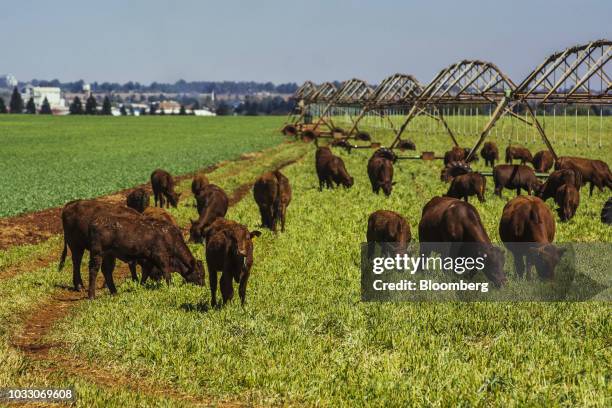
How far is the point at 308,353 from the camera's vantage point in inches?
433

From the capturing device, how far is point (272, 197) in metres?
23.3

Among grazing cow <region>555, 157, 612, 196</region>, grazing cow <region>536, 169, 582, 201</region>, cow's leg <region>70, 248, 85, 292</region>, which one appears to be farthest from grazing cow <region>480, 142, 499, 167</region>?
cow's leg <region>70, 248, 85, 292</region>

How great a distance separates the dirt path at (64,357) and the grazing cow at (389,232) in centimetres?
640

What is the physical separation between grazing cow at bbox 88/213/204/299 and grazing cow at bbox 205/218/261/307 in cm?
209

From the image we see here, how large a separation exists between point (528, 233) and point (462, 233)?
5.57ft

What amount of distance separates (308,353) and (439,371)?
194 centimetres

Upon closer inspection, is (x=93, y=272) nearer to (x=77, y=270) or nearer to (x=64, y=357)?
(x=77, y=270)

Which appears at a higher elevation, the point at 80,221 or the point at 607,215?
the point at 80,221

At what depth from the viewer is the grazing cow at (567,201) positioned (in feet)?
79.7

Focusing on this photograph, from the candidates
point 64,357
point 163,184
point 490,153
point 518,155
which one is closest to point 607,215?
point 163,184

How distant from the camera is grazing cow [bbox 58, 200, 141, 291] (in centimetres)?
1656

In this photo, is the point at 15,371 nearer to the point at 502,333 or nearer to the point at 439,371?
the point at 439,371

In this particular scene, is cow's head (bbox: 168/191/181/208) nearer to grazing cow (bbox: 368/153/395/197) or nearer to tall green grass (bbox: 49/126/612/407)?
grazing cow (bbox: 368/153/395/197)

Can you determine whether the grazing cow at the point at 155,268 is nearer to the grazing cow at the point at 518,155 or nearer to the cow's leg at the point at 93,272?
the cow's leg at the point at 93,272
